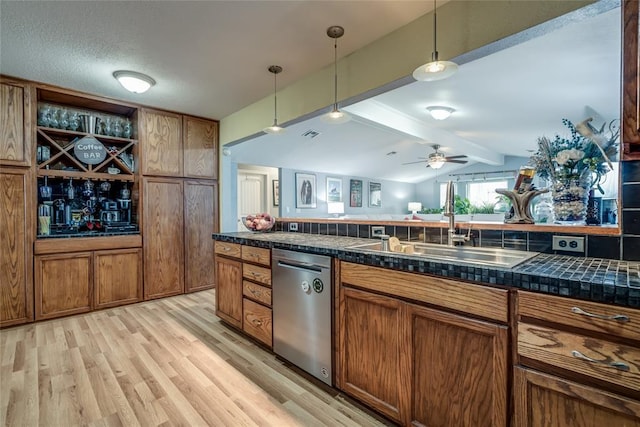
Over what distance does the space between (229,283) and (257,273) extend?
508 millimetres

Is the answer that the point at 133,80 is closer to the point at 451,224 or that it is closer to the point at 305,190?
the point at 451,224

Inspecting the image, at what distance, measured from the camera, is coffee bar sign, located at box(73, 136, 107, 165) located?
3242 millimetres

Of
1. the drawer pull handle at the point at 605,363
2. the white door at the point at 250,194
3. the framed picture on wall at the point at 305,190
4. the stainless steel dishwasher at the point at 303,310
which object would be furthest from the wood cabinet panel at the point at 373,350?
the framed picture on wall at the point at 305,190

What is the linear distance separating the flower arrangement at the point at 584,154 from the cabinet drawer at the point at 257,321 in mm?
2020

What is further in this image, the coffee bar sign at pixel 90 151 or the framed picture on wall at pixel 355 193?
the framed picture on wall at pixel 355 193

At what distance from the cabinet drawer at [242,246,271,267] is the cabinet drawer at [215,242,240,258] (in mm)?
120

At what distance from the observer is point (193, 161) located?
3.97m

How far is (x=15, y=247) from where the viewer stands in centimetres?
283

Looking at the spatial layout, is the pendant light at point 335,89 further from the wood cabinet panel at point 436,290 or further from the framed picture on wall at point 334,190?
the framed picture on wall at point 334,190

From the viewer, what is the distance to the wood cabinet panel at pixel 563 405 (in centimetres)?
90

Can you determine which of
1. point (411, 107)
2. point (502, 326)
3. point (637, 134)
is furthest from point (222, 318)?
point (411, 107)

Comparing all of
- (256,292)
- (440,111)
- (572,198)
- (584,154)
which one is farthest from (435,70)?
(440,111)

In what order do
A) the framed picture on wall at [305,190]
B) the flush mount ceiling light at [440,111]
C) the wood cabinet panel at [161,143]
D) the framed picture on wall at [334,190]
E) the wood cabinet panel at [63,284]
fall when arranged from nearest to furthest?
1. the wood cabinet panel at [63,284]
2. the wood cabinet panel at [161,143]
3. the flush mount ceiling light at [440,111]
4. the framed picture on wall at [305,190]
5. the framed picture on wall at [334,190]

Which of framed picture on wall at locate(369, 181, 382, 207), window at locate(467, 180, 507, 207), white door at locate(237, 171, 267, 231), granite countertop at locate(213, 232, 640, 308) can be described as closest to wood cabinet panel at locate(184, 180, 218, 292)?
white door at locate(237, 171, 267, 231)
